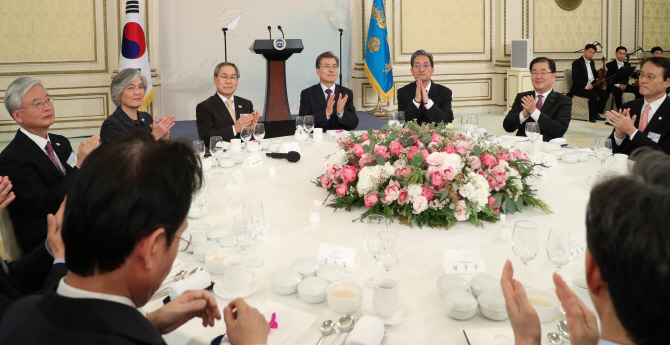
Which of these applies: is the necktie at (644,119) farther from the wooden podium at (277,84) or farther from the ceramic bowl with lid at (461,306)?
the wooden podium at (277,84)

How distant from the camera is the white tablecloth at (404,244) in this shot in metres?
1.25

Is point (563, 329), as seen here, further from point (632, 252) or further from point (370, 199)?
point (370, 199)

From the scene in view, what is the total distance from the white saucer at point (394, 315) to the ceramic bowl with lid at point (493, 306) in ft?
0.61

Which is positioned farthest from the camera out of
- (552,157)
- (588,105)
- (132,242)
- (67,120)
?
(588,105)

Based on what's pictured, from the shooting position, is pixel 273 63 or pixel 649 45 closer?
pixel 273 63

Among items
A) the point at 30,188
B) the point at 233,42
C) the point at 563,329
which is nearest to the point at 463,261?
the point at 563,329

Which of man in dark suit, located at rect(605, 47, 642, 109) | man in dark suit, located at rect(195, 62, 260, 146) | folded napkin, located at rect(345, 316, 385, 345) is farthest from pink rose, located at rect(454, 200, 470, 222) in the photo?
man in dark suit, located at rect(605, 47, 642, 109)

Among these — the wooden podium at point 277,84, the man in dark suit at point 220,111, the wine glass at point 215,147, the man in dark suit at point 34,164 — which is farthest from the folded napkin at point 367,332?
the wooden podium at point 277,84

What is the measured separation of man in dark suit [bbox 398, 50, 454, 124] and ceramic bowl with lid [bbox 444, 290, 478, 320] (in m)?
3.16

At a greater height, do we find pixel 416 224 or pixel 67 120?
pixel 67 120

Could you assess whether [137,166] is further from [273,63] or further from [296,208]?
[273,63]

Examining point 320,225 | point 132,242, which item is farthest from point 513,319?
point 320,225

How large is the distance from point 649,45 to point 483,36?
3223mm

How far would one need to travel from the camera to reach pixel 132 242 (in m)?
0.88
